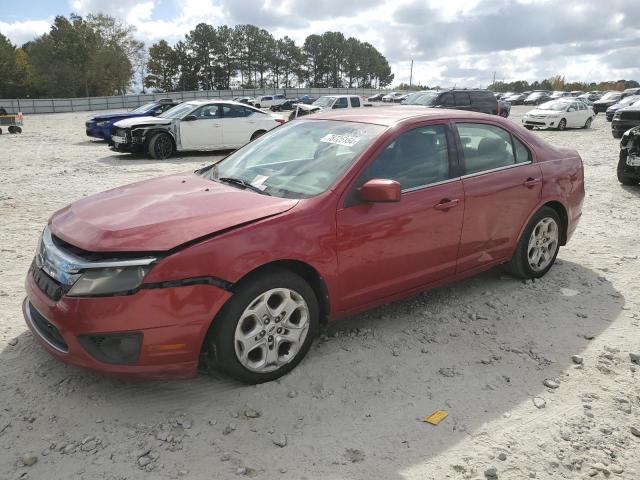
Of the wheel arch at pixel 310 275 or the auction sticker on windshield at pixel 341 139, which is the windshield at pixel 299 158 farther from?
the wheel arch at pixel 310 275

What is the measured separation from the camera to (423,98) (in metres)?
20.0

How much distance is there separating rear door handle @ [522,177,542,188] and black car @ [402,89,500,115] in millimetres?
15398

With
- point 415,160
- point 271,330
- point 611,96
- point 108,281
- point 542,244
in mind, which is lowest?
point 271,330

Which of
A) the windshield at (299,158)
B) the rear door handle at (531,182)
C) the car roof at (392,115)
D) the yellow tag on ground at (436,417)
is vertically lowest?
the yellow tag on ground at (436,417)

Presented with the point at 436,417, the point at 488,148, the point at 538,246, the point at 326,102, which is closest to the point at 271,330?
the point at 436,417

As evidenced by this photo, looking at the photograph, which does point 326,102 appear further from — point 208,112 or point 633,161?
point 633,161

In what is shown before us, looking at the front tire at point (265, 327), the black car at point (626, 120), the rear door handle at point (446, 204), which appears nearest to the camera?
the front tire at point (265, 327)

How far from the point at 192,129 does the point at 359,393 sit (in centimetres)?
1174

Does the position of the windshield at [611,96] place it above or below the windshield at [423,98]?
above

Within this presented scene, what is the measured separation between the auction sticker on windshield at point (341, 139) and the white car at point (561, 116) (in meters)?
21.6

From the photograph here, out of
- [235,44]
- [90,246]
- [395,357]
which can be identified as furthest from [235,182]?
[235,44]

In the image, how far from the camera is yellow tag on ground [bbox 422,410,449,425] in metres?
2.86

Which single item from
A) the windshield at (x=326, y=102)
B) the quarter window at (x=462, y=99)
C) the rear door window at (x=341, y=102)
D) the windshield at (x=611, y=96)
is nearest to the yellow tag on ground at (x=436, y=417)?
the quarter window at (x=462, y=99)

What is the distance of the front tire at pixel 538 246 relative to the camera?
4.63 meters
